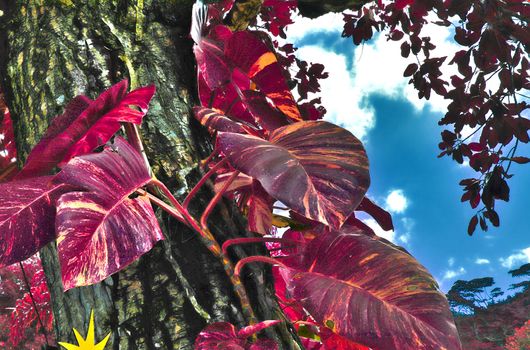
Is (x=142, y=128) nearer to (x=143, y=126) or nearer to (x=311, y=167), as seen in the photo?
(x=143, y=126)

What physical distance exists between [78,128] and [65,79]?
0.28 meters

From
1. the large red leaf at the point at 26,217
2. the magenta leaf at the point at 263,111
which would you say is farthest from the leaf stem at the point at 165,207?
the magenta leaf at the point at 263,111

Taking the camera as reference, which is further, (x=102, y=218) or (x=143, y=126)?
(x=143, y=126)

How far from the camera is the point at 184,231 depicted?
2.33ft

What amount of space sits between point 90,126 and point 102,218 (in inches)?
6.6

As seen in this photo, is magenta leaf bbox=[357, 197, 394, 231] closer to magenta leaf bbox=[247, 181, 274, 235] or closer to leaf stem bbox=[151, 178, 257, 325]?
magenta leaf bbox=[247, 181, 274, 235]

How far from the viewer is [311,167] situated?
22.2 inches

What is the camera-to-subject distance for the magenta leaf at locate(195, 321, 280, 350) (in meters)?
0.57

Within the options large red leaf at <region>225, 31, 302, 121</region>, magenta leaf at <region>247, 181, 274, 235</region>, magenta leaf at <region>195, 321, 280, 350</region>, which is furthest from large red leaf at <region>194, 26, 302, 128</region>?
magenta leaf at <region>195, 321, 280, 350</region>

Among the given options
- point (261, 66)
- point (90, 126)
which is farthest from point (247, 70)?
point (90, 126)

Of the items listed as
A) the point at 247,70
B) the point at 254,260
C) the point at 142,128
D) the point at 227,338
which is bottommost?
the point at 227,338

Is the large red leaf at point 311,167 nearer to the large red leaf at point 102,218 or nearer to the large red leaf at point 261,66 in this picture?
the large red leaf at point 102,218

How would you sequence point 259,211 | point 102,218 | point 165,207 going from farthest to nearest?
point 259,211 < point 165,207 < point 102,218

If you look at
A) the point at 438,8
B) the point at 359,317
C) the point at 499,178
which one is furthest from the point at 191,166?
the point at 499,178
